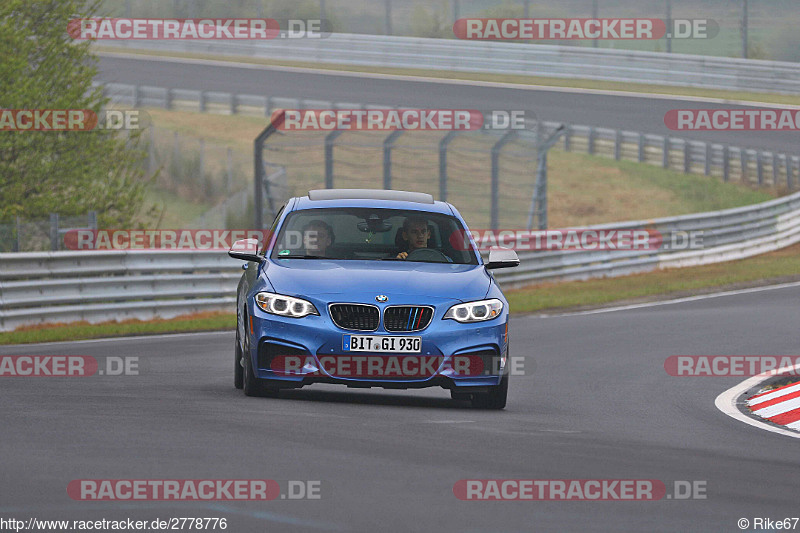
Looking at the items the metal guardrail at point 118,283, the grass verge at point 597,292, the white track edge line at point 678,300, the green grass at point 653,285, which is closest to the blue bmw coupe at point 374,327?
the grass verge at point 597,292

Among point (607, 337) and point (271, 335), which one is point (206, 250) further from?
point (271, 335)

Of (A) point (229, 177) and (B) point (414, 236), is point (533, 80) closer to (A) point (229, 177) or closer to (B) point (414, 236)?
(A) point (229, 177)

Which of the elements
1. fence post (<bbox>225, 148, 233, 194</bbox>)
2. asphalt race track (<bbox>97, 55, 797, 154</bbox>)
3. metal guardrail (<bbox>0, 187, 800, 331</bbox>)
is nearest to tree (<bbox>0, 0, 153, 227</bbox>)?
metal guardrail (<bbox>0, 187, 800, 331</bbox>)

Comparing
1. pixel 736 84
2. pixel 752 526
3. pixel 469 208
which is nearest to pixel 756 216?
pixel 469 208

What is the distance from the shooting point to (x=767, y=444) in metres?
9.23

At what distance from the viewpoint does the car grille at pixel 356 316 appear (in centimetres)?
1006

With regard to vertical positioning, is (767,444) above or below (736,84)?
below

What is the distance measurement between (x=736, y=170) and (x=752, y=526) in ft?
122

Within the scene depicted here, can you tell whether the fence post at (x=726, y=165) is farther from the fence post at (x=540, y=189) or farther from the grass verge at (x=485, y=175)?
the fence post at (x=540, y=189)

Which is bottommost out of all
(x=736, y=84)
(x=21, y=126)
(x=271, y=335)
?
(x=271, y=335)

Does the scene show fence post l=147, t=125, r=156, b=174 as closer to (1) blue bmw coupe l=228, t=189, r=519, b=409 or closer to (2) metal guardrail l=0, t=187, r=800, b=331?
(2) metal guardrail l=0, t=187, r=800, b=331

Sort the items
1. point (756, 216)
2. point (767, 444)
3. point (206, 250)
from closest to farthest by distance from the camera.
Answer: point (767, 444)
point (206, 250)
point (756, 216)

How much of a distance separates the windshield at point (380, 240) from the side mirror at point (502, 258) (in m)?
0.15

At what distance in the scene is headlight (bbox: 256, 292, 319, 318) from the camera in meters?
10.1
